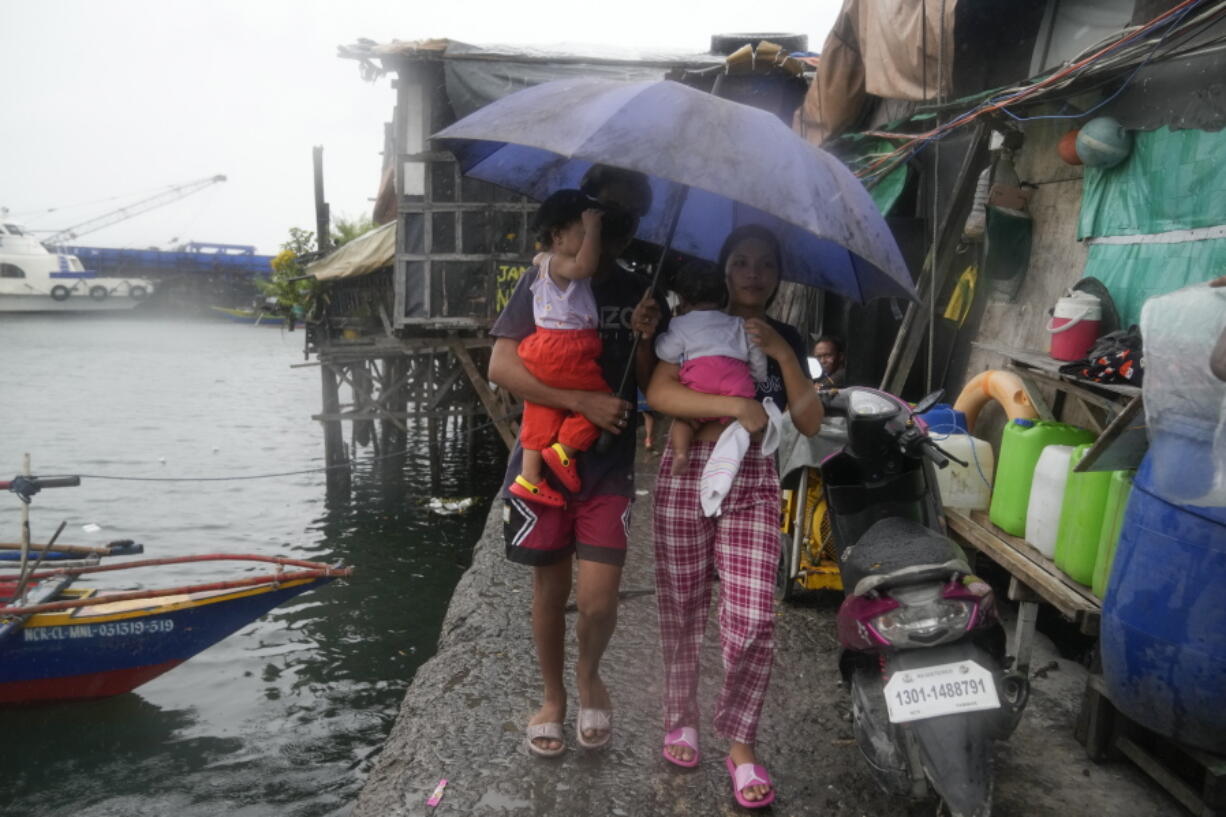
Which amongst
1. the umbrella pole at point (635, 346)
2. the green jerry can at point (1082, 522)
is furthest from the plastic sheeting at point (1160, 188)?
the umbrella pole at point (635, 346)

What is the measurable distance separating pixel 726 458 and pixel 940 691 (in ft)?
2.69

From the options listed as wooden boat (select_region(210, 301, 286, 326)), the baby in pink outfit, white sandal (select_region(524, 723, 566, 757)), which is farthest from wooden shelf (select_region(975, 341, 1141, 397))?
wooden boat (select_region(210, 301, 286, 326))

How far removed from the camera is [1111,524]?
2801 millimetres

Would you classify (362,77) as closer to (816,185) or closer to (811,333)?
(811,333)

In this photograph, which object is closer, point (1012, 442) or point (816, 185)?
point (816, 185)

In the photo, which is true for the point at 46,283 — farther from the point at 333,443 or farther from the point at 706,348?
the point at 706,348

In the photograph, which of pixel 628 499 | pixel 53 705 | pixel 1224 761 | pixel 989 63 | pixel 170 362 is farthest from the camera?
pixel 170 362

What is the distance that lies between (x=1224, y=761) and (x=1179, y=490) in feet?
2.53

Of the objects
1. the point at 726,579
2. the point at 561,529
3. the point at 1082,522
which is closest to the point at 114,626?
the point at 561,529

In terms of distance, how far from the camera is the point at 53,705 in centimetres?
723

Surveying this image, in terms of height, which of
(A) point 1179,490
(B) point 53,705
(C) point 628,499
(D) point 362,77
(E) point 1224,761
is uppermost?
(D) point 362,77

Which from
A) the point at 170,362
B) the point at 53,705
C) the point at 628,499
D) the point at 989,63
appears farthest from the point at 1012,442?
the point at 170,362

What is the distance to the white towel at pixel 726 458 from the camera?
242cm

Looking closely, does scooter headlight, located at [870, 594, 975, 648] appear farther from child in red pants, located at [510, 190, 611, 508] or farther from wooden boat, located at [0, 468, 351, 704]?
wooden boat, located at [0, 468, 351, 704]
